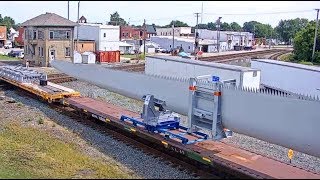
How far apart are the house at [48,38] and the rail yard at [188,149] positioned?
21768 mm

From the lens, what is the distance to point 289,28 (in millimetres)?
131375

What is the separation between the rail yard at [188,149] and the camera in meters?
9.60

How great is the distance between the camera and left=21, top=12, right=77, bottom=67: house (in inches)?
1577

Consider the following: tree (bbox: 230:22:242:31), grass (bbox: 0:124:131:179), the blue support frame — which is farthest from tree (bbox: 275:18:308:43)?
grass (bbox: 0:124:131:179)

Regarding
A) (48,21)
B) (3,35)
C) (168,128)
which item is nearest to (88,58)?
(48,21)

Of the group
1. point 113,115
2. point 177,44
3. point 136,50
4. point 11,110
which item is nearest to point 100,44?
point 136,50

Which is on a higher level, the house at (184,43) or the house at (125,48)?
the house at (184,43)

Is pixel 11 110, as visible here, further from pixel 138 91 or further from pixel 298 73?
pixel 298 73

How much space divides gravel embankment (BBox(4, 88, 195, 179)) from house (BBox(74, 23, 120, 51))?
38393 mm

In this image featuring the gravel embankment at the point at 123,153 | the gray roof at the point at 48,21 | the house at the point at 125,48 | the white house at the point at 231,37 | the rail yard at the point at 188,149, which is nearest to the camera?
the rail yard at the point at 188,149

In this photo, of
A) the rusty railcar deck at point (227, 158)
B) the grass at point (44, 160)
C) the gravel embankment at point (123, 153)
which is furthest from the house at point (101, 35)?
the rusty railcar deck at point (227, 158)

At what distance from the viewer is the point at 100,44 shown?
56.3 metres

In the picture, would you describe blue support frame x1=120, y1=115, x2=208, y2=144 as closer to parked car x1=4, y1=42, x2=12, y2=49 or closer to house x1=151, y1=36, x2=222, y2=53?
house x1=151, y1=36, x2=222, y2=53

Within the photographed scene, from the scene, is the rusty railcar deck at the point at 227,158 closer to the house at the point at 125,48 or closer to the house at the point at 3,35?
the house at the point at 125,48
